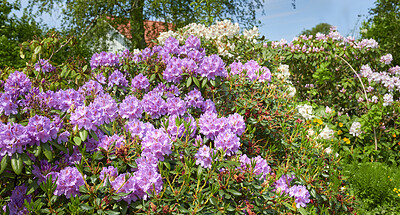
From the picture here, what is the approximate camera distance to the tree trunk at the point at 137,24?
11.6 meters

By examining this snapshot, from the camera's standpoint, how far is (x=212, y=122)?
210 cm

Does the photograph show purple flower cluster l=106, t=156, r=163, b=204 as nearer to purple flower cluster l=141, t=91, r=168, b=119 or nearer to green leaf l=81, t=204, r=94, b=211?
green leaf l=81, t=204, r=94, b=211

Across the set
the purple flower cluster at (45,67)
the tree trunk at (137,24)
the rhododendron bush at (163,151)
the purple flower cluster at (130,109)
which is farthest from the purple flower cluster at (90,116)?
the tree trunk at (137,24)

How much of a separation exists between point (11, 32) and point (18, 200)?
8.66 meters

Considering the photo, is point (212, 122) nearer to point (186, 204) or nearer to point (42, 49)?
point (186, 204)

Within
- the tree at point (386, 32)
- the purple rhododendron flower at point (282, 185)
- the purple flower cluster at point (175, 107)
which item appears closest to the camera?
the purple rhododendron flower at point (282, 185)

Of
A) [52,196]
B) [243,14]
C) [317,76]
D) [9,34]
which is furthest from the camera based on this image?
[243,14]

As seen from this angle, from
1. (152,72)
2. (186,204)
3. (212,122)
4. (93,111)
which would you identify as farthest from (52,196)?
(152,72)

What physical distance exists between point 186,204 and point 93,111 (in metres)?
0.75

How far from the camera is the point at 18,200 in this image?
1969mm

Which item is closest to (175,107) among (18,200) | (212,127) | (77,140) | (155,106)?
(155,106)

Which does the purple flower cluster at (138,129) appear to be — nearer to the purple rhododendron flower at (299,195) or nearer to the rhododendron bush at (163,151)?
the rhododendron bush at (163,151)

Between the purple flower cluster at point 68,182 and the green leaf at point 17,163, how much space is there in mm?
193

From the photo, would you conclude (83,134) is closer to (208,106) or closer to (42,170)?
(42,170)
